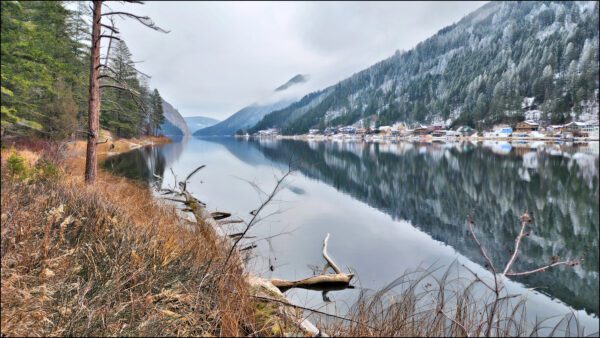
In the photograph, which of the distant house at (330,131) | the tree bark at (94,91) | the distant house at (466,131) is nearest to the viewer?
the tree bark at (94,91)

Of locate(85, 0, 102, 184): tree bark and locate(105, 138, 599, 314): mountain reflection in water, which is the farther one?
locate(105, 138, 599, 314): mountain reflection in water

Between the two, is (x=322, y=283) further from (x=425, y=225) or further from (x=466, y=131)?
(x=466, y=131)

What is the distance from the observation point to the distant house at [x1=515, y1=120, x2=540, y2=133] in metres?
110

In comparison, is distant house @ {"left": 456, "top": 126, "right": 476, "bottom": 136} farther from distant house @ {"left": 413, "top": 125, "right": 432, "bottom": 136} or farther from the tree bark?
the tree bark

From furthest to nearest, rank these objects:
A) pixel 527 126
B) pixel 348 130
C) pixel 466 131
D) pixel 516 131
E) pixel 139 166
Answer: pixel 348 130 < pixel 466 131 < pixel 516 131 < pixel 527 126 < pixel 139 166

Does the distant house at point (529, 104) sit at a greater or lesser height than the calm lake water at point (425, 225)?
greater

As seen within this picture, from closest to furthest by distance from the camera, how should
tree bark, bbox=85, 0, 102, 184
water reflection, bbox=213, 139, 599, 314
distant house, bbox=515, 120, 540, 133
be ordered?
tree bark, bbox=85, 0, 102, 184 → water reflection, bbox=213, 139, 599, 314 → distant house, bbox=515, 120, 540, 133

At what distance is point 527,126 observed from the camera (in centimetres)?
11019

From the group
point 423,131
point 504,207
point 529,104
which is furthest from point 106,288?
point 529,104

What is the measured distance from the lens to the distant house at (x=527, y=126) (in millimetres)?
109812

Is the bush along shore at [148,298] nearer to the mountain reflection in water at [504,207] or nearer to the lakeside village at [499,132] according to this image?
the mountain reflection in water at [504,207]

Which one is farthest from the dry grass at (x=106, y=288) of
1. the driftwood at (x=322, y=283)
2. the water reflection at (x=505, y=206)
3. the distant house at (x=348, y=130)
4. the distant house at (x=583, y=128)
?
the distant house at (x=348, y=130)

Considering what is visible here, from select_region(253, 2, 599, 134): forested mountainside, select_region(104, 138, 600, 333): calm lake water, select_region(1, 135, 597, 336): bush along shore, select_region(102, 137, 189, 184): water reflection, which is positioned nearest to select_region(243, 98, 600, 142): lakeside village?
select_region(253, 2, 599, 134): forested mountainside

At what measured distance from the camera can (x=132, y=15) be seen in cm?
910
